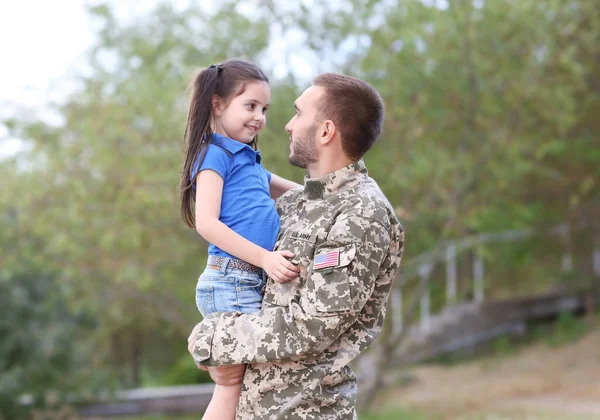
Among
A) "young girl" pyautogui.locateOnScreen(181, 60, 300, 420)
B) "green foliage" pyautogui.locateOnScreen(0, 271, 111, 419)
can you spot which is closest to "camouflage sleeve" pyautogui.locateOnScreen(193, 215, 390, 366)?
"young girl" pyautogui.locateOnScreen(181, 60, 300, 420)

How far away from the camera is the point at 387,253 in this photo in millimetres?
2344

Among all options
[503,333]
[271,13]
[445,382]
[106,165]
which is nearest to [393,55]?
[271,13]

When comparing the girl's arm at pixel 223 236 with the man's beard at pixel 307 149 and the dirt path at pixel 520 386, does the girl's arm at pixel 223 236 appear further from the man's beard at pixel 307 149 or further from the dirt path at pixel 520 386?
the dirt path at pixel 520 386

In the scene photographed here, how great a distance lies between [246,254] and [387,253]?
0.41 meters

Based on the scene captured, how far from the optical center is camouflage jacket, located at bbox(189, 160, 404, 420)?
2.16 meters

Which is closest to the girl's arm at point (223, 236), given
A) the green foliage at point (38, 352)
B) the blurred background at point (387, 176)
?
the blurred background at point (387, 176)

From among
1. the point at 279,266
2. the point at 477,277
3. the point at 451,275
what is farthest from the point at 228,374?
the point at 477,277

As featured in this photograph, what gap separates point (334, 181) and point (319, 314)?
0.42 metres

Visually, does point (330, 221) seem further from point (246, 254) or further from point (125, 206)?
point (125, 206)

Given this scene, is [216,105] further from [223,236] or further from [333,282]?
[333,282]

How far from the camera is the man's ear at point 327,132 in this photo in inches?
90.8

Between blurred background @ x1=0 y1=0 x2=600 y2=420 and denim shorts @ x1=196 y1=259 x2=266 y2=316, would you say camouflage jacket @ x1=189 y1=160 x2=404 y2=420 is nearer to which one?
denim shorts @ x1=196 y1=259 x2=266 y2=316

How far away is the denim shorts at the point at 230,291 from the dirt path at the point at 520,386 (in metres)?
7.05

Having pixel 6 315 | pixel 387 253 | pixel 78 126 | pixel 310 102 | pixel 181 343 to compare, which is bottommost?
pixel 181 343
